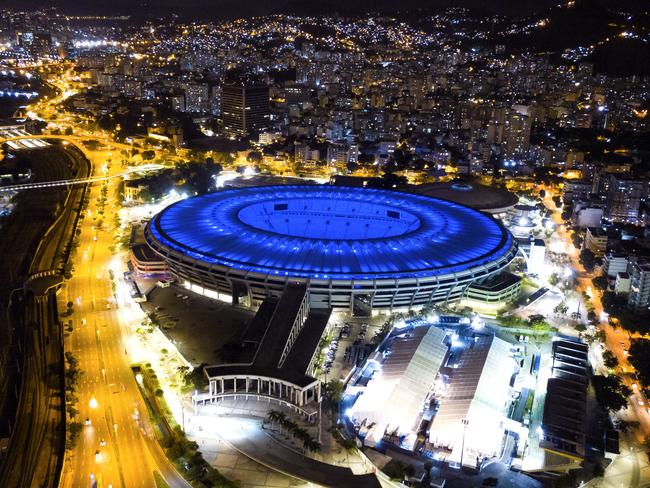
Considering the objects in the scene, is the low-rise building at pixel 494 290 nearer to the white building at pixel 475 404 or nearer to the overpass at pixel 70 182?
the white building at pixel 475 404

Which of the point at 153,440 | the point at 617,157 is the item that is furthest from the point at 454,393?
the point at 617,157

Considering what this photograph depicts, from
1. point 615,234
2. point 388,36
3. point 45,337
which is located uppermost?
point 388,36

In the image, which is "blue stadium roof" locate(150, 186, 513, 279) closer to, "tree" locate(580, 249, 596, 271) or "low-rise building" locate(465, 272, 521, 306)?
"low-rise building" locate(465, 272, 521, 306)

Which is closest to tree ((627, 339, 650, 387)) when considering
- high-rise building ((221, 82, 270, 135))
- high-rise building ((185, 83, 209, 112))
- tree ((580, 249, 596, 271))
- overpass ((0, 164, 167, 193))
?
tree ((580, 249, 596, 271))

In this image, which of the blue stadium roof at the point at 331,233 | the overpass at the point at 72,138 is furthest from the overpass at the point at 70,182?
the blue stadium roof at the point at 331,233

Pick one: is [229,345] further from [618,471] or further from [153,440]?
[618,471]

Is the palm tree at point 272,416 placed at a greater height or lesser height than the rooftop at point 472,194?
lesser
